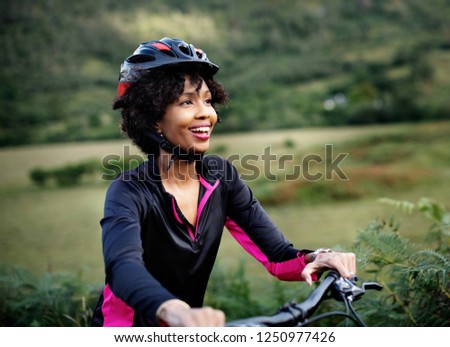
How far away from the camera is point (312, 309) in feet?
5.46

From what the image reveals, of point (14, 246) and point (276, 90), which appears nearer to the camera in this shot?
point (14, 246)

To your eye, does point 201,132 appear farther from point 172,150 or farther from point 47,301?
point 47,301

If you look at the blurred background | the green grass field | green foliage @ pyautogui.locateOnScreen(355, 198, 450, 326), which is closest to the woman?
green foliage @ pyautogui.locateOnScreen(355, 198, 450, 326)

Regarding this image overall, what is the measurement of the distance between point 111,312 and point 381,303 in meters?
1.68

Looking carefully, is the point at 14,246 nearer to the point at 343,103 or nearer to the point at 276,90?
the point at 276,90

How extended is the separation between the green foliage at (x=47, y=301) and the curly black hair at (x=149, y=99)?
1.58 meters

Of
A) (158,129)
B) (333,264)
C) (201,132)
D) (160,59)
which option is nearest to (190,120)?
(201,132)

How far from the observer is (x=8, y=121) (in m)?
8.28

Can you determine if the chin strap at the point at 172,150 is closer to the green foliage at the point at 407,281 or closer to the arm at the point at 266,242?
the arm at the point at 266,242

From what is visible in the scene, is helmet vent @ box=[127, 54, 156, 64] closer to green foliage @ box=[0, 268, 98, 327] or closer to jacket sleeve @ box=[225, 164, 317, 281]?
jacket sleeve @ box=[225, 164, 317, 281]

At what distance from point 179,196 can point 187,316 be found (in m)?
0.80

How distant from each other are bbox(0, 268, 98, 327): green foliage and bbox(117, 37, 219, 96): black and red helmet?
1773mm

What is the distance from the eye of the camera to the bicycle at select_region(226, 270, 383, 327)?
157 cm
